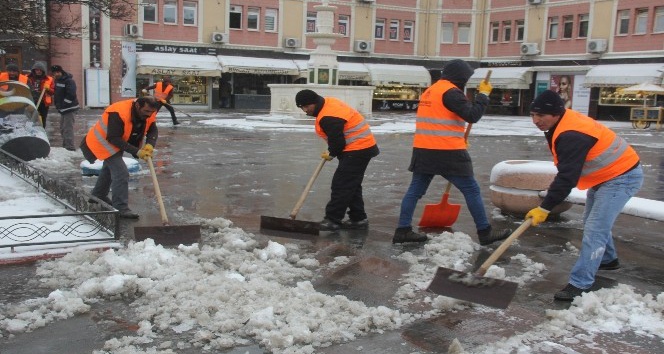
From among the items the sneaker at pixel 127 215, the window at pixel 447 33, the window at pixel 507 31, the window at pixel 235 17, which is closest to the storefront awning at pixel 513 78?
the window at pixel 507 31

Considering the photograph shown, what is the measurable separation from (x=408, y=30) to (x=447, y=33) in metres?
2.44

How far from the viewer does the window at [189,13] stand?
34.4 m

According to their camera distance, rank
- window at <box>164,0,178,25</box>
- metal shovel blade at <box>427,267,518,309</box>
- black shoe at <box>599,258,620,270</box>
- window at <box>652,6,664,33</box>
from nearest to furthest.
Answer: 1. metal shovel blade at <box>427,267,518,309</box>
2. black shoe at <box>599,258,620,270</box>
3. window at <box>652,6,664,33</box>
4. window at <box>164,0,178,25</box>

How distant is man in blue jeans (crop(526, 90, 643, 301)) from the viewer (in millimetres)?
4344

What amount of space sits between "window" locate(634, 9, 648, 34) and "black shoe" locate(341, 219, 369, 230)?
2976 centimetres

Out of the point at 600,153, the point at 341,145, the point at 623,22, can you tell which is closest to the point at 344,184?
the point at 341,145

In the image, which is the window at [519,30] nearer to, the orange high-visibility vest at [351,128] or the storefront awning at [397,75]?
the storefront awning at [397,75]

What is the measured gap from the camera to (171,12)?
34344 mm

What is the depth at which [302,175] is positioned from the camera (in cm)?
1017

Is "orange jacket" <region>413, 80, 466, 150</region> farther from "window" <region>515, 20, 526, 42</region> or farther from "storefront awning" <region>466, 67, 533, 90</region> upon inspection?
"window" <region>515, 20, 526, 42</region>

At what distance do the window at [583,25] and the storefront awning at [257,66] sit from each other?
50.1ft

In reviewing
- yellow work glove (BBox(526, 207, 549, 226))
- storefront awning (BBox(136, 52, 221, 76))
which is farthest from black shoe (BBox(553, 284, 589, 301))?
storefront awning (BBox(136, 52, 221, 76))

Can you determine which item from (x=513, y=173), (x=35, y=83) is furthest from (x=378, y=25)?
(x=513, y=173)

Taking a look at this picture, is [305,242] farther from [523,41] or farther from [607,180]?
[523,41]
